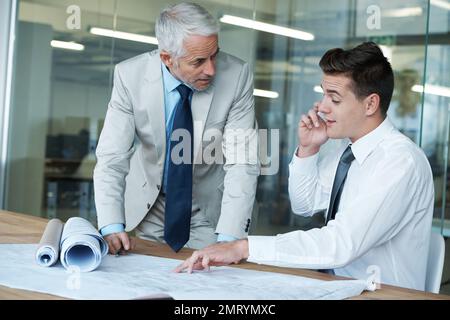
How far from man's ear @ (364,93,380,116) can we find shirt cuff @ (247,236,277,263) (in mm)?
583

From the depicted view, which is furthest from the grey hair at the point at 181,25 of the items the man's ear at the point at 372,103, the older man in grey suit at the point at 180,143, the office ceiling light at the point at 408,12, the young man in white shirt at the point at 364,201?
the office ceiling light at the point at 408,12

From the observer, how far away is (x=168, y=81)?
2730 millimetres

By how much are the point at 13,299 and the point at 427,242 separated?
1.23 metres

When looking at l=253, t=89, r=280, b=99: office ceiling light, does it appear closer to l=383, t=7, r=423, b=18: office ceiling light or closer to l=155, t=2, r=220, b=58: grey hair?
l=383, t=7, r=423, b=18: office ceiling light

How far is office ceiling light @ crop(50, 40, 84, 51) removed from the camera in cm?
629

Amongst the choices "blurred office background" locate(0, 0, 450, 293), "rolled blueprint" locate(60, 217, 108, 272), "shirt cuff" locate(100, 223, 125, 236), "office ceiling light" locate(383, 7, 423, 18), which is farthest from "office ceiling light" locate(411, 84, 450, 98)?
"rolled blueprint" locate(60, 217, 108, 272)

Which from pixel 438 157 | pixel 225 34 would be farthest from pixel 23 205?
pixel 438 157

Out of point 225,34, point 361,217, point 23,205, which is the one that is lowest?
point 23,205
